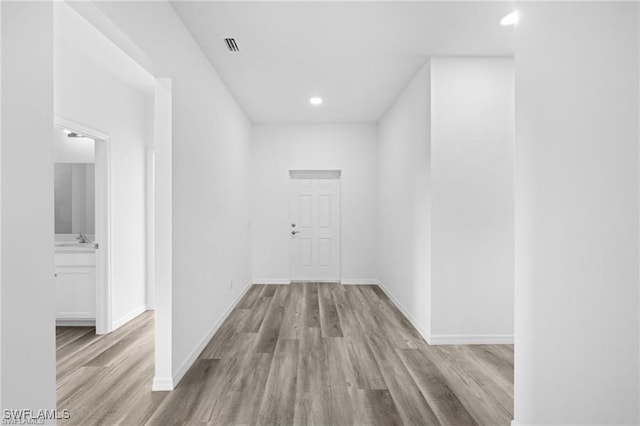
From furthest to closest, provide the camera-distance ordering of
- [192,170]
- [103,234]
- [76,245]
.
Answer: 1. [76,245]
2. [103,234]
3. [192,170]

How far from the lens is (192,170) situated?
10.4 feet

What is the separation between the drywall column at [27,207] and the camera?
1.22 m

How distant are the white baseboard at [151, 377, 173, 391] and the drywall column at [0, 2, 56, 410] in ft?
3.97

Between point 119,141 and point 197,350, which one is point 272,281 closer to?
point 197,350

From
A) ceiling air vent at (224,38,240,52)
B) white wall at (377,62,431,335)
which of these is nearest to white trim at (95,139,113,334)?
ceiling air vent at (224,38,240,52)

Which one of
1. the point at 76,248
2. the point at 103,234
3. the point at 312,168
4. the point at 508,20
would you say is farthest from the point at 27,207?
the point at 312,168

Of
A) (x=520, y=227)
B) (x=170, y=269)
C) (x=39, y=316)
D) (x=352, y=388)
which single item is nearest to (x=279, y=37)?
(x=170, y=269)

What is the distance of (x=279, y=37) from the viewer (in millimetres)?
3146

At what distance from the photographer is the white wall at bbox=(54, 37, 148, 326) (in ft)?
11.3

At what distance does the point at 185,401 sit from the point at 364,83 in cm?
376

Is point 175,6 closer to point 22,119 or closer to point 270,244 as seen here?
point 22,119

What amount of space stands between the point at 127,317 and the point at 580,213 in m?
4.53

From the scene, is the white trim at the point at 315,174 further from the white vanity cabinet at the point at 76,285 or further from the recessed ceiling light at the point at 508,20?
the recessed ceiling light at the point at 508,20

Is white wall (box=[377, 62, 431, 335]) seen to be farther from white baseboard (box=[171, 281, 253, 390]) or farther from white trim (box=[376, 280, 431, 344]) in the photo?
white baseboard (box=[171, 281, 253, 390])
